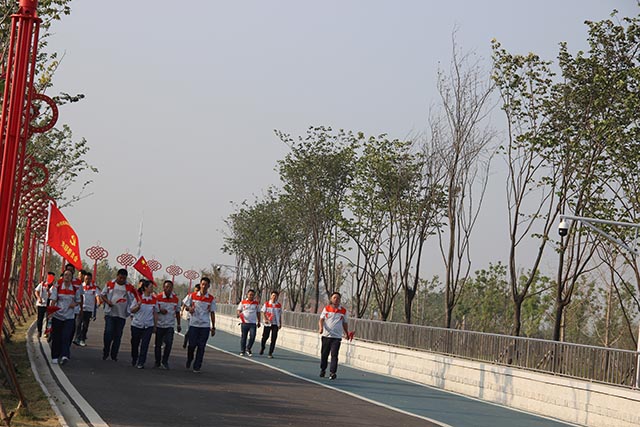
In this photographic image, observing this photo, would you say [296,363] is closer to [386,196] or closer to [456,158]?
[456,158]

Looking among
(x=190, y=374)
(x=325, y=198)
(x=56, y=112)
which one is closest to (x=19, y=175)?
(x=56, y=112)

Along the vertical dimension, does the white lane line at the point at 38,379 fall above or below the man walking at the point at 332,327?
below

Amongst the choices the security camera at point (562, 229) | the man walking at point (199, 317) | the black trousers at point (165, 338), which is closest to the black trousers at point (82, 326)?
the black trousers at point (165, 338)

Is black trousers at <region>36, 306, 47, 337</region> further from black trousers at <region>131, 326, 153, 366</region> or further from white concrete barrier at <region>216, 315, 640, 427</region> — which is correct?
white concrete barrier at <region>216, 315, 640, 427</region>

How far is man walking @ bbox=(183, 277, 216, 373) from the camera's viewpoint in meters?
21.0

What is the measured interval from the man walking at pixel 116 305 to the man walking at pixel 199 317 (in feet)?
4.47

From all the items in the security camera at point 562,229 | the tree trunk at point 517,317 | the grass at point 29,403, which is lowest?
the grass at point 29,403

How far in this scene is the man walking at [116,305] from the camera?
854 inches

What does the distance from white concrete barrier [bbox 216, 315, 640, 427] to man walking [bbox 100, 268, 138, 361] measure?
7431 mm

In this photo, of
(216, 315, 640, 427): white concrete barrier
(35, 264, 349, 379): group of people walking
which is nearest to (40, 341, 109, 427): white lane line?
(35, 264, 349, 379): group of people walking

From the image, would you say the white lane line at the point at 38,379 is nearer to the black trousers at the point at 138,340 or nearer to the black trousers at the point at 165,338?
the black trousers at the point at 138,340

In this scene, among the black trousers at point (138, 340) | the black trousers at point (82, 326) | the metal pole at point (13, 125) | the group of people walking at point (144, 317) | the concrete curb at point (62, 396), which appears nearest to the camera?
the metal pole at point (13, 125)

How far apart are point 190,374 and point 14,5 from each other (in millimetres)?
7770

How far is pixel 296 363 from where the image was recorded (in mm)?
28266
